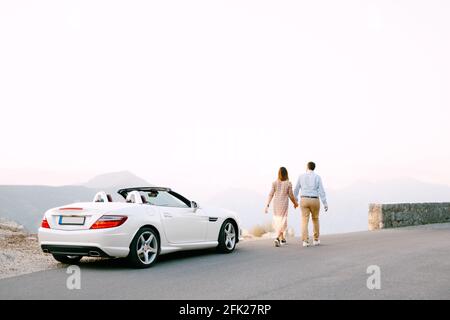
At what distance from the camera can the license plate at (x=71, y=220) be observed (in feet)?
30.2

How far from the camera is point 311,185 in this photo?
13.6 metres

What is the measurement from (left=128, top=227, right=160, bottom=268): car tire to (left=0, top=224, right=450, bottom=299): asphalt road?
0.58 feet

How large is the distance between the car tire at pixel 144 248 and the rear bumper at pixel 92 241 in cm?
12

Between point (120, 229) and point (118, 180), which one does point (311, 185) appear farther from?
point (118, 180)

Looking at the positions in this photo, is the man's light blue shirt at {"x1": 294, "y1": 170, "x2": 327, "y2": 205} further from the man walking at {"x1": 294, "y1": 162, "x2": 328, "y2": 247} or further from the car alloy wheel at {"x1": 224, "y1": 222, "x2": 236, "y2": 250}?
the car alloy wheel at {"x1": 224, "y1": 222, "x2": 236, "y2": 250}

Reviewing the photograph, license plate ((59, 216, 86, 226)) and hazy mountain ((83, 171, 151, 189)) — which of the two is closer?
license plate ((59, 216, 86, 226))

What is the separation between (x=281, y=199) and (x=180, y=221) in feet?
12.6

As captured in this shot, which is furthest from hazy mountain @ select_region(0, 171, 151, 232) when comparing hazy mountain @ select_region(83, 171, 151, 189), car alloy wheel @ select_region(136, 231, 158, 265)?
car alloy wheel @ select_region(136, 231, 158, 265)

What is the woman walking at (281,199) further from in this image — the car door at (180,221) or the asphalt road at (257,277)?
the car door at (180,221)

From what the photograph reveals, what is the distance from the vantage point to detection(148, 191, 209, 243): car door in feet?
33.5

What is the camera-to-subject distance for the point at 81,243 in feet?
29.7

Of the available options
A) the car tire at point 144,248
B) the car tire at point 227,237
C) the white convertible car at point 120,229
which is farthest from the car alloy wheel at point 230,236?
the car tire at point 144,248
